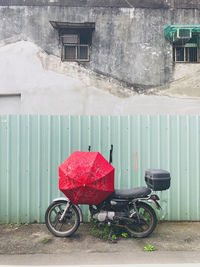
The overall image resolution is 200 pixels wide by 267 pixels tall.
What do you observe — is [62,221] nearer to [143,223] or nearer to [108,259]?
[108,259]

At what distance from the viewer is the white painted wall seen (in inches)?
348

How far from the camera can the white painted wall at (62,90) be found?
883 centimetres

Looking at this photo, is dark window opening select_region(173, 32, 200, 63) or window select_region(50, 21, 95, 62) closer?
window select_region(50, 21, 95, 62)

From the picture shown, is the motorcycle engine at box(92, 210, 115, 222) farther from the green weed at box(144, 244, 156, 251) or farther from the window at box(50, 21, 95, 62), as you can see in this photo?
the window at box(50, 21, 95, 62)

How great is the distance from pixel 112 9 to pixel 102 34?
1.03 meters

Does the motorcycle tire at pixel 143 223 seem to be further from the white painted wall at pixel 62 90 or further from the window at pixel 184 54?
the window at pixel 184 54

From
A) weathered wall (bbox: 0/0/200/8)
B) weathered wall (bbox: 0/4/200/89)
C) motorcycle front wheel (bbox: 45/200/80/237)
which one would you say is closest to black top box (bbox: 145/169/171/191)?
motorcycle front wheel (bbox: 45/200/80/237)

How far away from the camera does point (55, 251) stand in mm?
3369

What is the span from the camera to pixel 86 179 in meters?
3.48

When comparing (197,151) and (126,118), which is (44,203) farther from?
(197,151)

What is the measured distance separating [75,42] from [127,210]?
7.23 meters

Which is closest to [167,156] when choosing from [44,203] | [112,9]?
[44,203]

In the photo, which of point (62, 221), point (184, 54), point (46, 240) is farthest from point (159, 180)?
point (184, 54)

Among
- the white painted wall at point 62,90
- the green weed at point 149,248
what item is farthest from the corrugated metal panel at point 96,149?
the white painted wall at point 62,90
